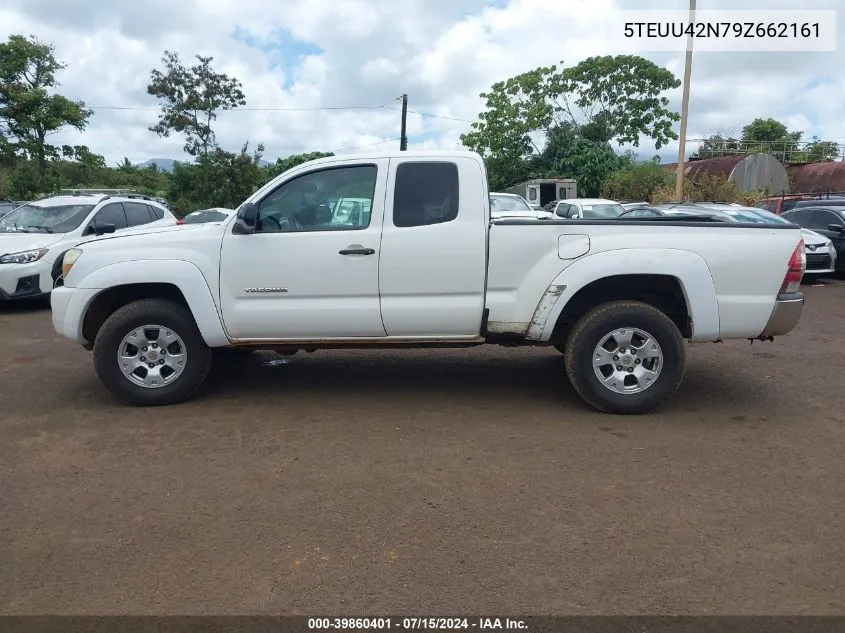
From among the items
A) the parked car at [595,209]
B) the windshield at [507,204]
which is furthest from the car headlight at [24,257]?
the parked car at [595,209]

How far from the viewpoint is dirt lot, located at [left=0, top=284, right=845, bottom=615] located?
9.91 feet

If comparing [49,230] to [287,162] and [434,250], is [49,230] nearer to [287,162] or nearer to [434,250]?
[434,250]

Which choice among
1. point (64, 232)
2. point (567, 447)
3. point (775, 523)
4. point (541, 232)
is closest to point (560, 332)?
point (541, 232)

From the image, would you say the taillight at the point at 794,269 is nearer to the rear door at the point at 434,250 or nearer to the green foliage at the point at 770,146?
the rear door at the point at 434,250

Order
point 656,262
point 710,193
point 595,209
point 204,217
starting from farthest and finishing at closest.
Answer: point 710,193, point 204,217, point 595,209, point 656,262

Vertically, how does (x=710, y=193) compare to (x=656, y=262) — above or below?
above

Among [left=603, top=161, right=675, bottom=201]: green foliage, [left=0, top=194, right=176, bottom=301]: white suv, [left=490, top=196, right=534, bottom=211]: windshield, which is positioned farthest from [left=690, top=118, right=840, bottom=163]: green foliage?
[left=0, top=194, right=176, bottom=301]: white suv

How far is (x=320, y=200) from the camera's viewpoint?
5461 mm

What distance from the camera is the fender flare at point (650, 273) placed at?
16.8ft

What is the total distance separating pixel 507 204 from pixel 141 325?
11297 millimetres

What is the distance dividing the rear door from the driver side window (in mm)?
222

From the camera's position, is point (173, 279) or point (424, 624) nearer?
point (424, 624)

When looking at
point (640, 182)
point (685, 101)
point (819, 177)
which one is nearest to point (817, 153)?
point (819, 177)

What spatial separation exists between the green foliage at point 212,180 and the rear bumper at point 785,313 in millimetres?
27963
